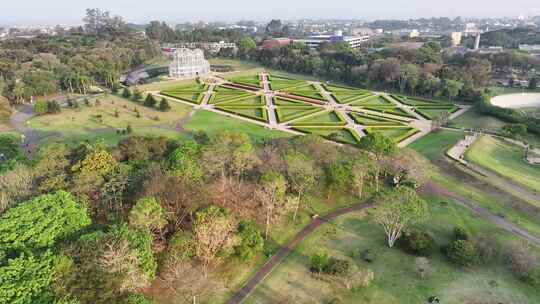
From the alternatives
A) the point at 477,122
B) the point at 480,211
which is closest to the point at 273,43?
the point at 477,122

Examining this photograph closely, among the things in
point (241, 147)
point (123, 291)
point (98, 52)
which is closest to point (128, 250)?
point (123, 291)

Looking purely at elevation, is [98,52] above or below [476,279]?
above

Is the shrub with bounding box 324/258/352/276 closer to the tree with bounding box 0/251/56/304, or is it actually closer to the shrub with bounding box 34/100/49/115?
the tree with bounding box 0/251/56/304

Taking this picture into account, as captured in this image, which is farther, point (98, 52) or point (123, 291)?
point (98, 52)

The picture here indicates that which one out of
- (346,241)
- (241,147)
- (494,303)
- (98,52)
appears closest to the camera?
(494,303)

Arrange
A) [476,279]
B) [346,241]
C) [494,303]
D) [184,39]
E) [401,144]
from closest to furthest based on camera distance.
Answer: [494,303], [476,279], [346,241], [401,144], [184,39]

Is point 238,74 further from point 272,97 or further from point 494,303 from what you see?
point 494,303

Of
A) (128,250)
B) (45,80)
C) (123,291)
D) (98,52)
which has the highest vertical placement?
(98,52)
